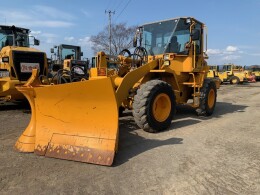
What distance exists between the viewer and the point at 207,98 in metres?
8.78

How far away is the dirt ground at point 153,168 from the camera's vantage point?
12.4 feet

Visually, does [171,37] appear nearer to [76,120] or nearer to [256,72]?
[76,120]

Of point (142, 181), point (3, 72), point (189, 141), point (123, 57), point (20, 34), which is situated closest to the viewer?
point (142, 181)

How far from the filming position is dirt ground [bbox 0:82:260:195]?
377 centimetres

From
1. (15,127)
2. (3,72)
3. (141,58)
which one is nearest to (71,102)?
(15,127)

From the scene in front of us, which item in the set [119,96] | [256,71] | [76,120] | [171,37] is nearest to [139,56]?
[171,37]

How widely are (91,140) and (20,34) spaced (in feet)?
27.3

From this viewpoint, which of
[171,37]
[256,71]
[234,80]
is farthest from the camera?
[256,71]

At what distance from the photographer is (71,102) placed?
5035 millimetres

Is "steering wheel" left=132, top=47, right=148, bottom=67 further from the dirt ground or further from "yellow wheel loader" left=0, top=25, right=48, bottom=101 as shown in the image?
"yellow wheel loader" left=0, top=25, right=48, bottom=101

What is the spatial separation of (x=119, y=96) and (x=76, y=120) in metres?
1.09

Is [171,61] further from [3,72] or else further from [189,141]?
[3,72]

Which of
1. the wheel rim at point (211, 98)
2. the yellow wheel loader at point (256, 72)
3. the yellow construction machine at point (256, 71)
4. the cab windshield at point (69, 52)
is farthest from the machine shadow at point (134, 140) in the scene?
the yellow construction machine at point (256, 71)

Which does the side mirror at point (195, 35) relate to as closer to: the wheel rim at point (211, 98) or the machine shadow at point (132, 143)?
the wheel rim at point (211, 98)
